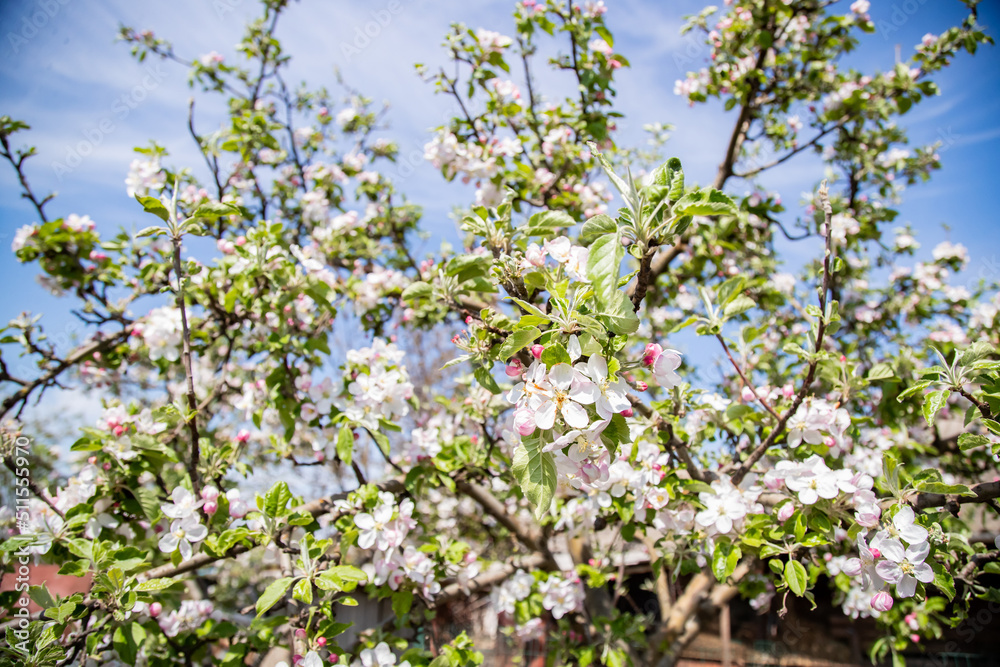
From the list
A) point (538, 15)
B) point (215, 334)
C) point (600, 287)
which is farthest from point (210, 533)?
point (538, 15)

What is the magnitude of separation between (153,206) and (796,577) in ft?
6.60

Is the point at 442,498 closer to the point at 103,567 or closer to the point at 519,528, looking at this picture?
the point at 519,528

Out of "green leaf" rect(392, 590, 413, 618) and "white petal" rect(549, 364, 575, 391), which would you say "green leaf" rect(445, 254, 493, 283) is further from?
"green leaf" rect(392, 590, 413, 618)

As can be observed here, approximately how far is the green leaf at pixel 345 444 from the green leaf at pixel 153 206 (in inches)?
34.8

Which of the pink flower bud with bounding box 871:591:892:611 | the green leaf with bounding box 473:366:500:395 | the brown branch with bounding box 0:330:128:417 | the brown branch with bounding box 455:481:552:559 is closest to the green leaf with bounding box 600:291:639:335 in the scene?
the green leaf with bounding box 473:366:500:395

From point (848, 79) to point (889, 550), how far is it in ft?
11.4

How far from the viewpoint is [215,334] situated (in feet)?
8.74

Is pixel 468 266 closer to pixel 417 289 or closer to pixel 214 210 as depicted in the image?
pixel 417 289

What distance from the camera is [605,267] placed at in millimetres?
952

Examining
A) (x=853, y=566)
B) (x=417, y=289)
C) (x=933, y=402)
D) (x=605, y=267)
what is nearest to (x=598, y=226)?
(x=605, y=267)

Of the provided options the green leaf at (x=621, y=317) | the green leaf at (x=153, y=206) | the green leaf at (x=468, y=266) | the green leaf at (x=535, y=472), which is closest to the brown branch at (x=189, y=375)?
the green leaf at (x=153, y=206)

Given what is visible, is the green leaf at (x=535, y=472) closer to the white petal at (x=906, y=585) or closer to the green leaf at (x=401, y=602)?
the white petal at (x=906, y=585)

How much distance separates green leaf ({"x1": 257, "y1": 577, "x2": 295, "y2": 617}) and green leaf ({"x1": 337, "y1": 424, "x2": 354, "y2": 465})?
45 cm

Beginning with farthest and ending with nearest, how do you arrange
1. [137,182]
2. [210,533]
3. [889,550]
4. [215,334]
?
[215,334], [137,182], [210,533], [889,550]
